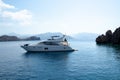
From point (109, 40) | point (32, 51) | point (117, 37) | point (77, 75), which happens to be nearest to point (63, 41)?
point (32, 51)

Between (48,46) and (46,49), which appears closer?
(46,49)

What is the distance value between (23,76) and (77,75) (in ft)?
29.7

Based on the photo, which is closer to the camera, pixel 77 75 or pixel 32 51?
pixel 77 75

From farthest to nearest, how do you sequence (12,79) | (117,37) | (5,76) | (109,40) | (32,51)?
(109,40) → (117,37) → (32,51) → (5,76) → (12,79)

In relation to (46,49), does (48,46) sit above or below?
above

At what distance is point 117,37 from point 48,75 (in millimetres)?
103482

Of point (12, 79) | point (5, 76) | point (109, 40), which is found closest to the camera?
point (12, 79)

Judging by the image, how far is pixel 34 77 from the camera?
92.1 feet

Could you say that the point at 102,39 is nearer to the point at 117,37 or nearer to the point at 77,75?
the point at 117,37

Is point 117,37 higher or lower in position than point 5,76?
higher

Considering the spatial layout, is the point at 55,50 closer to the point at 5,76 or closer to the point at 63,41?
the point at 63,41

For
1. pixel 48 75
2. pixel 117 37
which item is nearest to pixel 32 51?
pixel 48 75

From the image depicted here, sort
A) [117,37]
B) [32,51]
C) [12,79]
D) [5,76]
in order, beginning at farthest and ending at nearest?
[117,37], [32,51], [5,76], [12,79]

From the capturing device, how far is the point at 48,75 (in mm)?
29484
